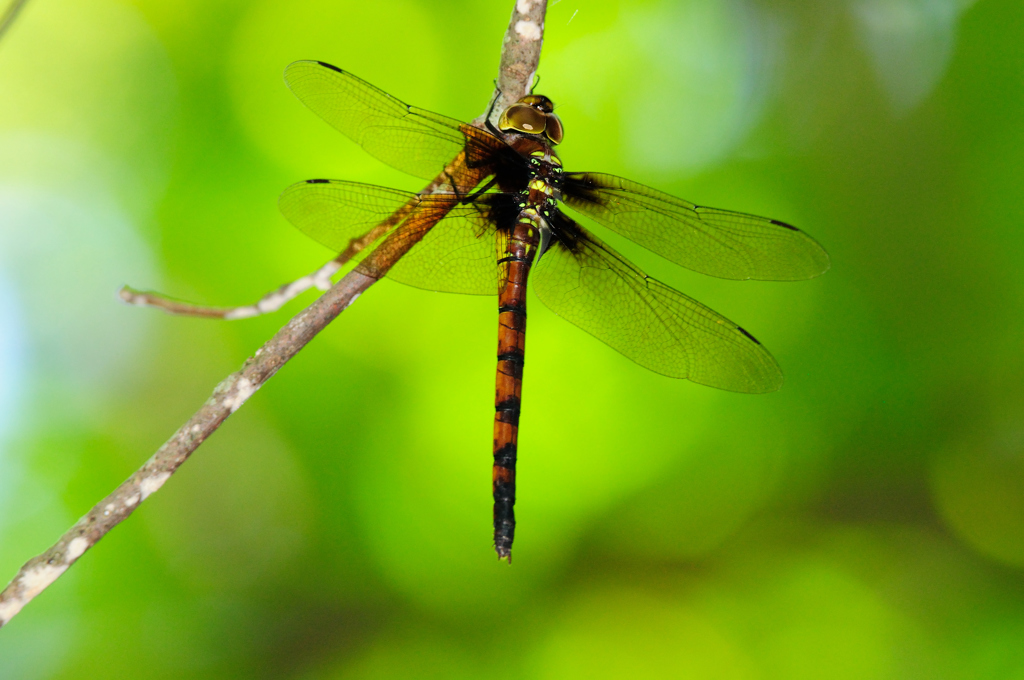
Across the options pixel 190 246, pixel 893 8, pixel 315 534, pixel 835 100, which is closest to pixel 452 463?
pixel 315 534

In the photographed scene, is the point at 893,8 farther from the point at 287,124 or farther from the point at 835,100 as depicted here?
the point at 287,124

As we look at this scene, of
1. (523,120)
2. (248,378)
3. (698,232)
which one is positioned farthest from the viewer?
(698,232)

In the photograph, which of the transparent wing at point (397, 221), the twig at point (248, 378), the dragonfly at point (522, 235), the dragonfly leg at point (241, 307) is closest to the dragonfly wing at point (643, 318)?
the dragonfly at point (522, 235)

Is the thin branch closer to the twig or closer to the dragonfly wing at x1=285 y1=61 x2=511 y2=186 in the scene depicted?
the dragonfly wing at x1=285 y1=61 x2=511 y2=186

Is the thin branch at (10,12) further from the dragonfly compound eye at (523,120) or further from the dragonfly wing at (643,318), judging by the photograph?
the dragonfly wing at (643,318)

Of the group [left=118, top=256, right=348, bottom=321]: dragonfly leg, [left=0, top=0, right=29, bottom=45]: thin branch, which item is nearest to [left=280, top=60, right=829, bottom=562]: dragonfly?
[left=118, top=256, right=348, bottom=321]: dragonfly leg

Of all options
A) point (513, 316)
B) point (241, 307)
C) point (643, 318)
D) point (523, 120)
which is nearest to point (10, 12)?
point (241, 307)

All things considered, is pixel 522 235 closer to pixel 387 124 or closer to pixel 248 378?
pixel 387 124
